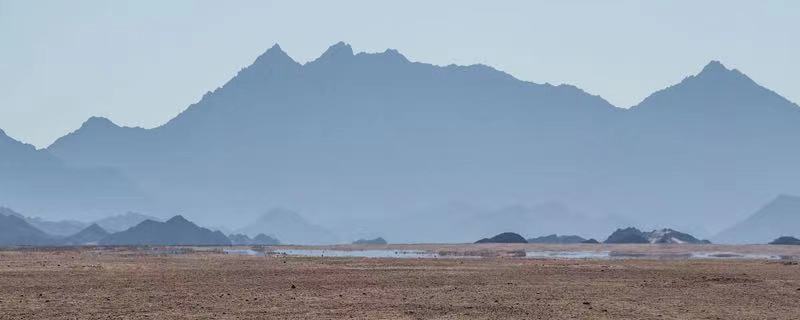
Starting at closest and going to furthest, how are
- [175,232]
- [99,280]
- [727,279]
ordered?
[99,280] → [727,279] → [175,232]

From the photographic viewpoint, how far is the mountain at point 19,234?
607 ft

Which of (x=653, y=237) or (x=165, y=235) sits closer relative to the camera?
(x=653, y=237)

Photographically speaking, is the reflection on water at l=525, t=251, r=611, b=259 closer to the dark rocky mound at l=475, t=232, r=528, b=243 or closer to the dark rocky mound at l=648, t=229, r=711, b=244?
the dark rocky mound at l=475, t=232, r=528, b=243

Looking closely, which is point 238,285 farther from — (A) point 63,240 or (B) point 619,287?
(A) point 63,240

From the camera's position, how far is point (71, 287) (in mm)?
41281

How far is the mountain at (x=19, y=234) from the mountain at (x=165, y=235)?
13561 millimetres

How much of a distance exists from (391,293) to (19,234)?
565 feet

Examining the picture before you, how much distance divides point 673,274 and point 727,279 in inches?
188

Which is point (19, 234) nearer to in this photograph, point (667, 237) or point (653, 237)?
point (653, 237)

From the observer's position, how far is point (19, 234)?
19000 centimetres

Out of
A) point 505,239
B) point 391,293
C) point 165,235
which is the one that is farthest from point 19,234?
point 391,293

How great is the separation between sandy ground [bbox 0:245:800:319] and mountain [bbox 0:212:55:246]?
454 ft

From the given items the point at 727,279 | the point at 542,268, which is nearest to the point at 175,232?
the point at 542,268

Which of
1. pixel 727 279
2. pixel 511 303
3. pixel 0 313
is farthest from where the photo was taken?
pixel 727 279
